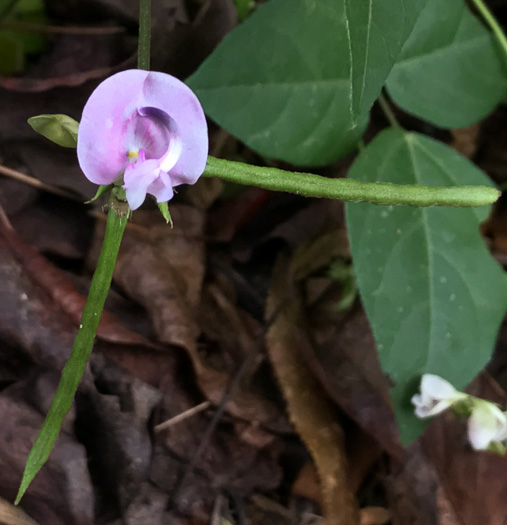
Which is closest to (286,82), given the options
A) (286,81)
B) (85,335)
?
(286,81)

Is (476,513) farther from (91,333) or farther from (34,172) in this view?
(34,172)

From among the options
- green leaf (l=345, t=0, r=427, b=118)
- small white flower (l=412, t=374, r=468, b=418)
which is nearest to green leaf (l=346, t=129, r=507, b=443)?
small white flower (l=412, t=374, r=468, b=418)

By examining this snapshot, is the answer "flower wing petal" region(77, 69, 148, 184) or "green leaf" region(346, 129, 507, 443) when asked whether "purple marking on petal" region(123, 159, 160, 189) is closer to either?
"flower wing petal" region(77, 69, 148, 184)

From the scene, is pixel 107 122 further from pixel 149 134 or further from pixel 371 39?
pixel 371 39

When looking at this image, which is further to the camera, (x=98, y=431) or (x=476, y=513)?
(x=476, y=513)

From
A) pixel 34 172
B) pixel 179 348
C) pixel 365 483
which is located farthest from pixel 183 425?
pixel 34 172
